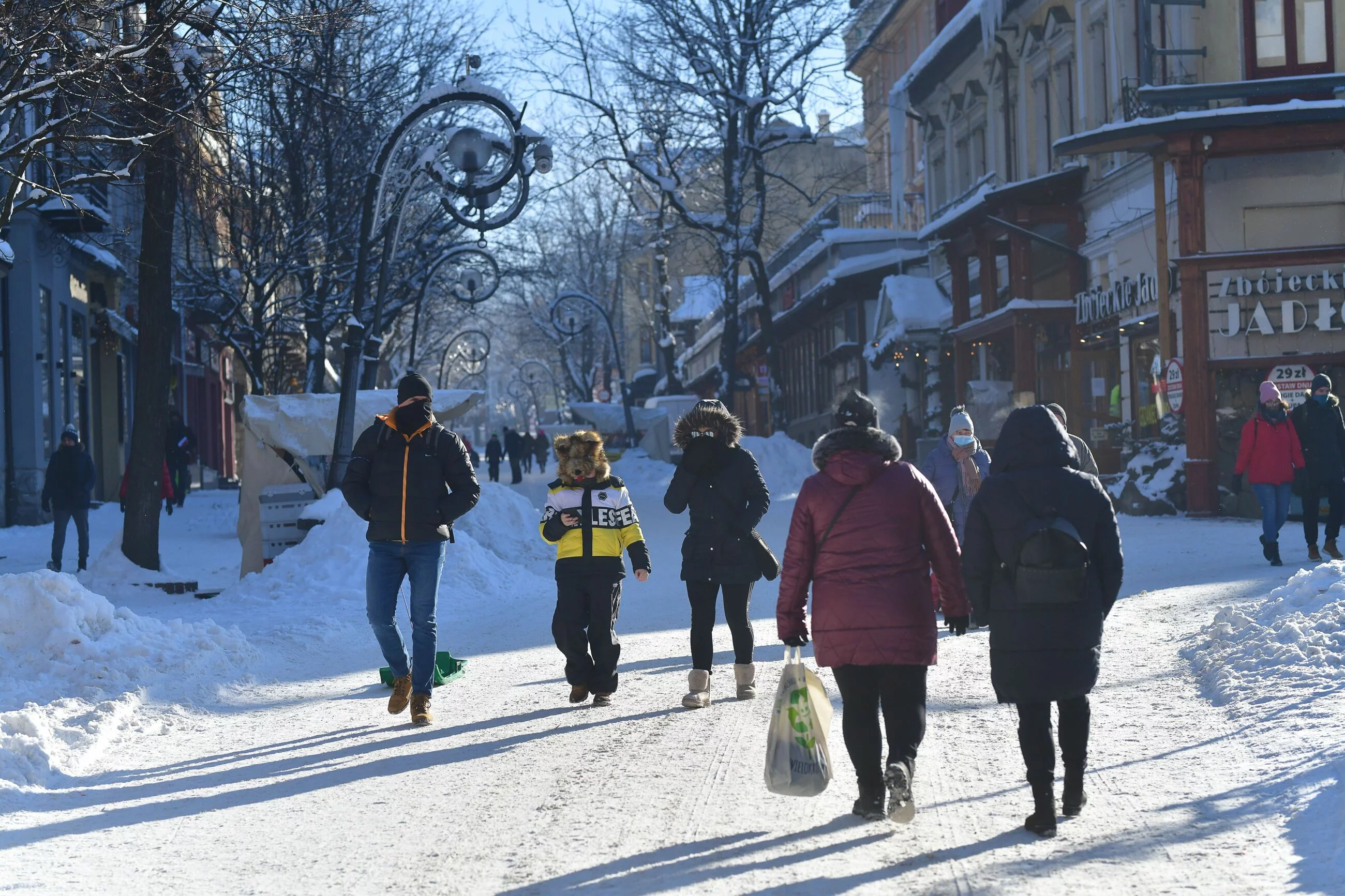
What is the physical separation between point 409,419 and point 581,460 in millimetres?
958

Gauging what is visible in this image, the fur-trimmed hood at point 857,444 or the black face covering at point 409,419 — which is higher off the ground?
the black face covering at point 409,419

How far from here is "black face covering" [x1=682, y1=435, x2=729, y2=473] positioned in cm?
852

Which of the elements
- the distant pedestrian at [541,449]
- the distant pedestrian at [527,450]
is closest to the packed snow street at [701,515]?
the distant pedestrian at [527,450]

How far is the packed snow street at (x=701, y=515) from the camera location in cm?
549

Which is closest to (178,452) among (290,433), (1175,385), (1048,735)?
(290,433)

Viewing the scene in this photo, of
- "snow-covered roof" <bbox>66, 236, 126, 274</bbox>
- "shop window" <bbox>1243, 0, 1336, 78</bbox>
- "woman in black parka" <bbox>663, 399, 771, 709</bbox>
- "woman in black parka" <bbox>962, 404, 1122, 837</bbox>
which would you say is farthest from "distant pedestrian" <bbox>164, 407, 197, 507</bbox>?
"woman in black parka" <bbox>962, 404, 1122, 837</bbox>

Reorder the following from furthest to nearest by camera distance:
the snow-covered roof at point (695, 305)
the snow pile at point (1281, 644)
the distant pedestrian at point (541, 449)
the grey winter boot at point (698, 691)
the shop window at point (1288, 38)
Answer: the snow-covered roof at point (695, 305) < the distant pedestrian at point (541, 449) < the shop window at point (1288, 38) < the grey winter boot at point (698, 691) < the snow pile at point (1281, 644)

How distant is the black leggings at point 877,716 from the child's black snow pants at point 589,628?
2811mm

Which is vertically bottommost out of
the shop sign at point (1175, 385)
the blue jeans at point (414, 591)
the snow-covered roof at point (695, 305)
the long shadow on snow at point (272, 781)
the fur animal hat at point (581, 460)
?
the long shadow on snow at point (272, 781)

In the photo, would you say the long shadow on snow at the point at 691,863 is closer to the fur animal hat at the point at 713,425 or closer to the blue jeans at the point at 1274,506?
the fur animal hat at the point at 713,425

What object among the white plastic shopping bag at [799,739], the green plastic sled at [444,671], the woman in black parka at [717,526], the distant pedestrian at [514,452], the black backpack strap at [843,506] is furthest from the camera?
the distant pedestrian at [514,452]

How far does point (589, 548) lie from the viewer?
8320 mm

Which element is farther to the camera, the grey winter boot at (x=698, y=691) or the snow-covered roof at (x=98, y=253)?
the snow-covered roof at (x=98, y=253)

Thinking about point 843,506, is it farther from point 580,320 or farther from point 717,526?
point 580,320
